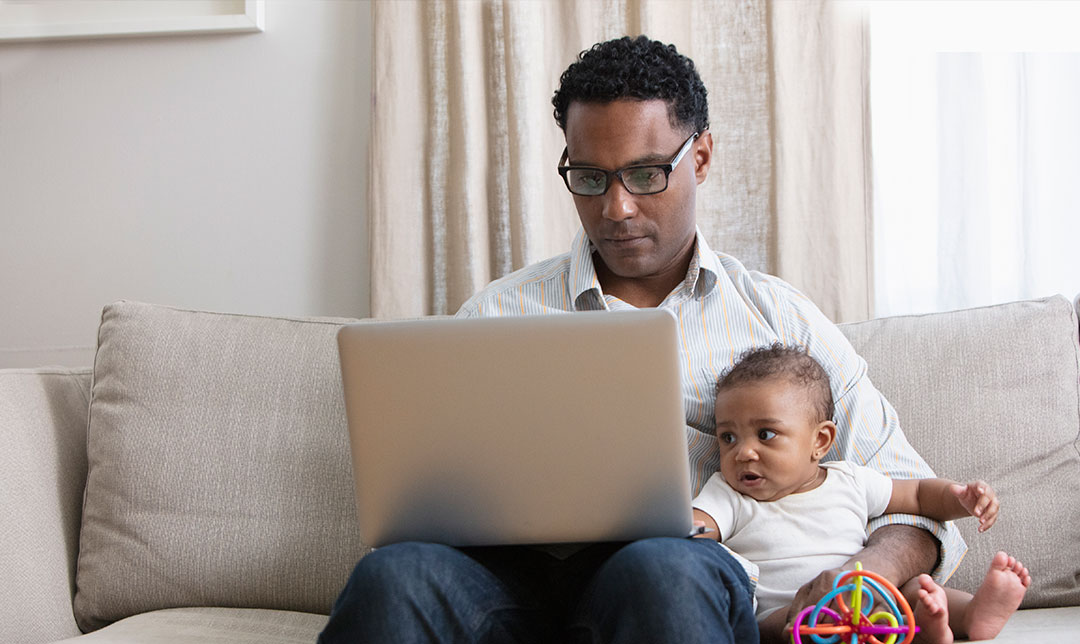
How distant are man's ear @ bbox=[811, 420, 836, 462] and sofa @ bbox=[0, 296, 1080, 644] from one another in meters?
0.25

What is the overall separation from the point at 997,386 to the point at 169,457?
140cm

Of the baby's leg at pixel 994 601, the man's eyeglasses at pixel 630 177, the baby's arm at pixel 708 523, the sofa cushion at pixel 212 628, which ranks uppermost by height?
the man's eyeglasses at pixel 630 177

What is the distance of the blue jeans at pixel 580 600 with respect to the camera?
105 cm

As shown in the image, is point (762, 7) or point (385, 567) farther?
point (762, 7)

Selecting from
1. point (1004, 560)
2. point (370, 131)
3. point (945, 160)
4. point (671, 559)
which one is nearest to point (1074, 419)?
point (1004, 560)

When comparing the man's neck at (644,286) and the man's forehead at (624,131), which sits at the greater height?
the man's forehead at (624,131)

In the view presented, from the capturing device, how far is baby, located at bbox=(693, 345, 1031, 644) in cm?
134

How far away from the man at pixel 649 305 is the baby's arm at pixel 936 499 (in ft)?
0.08

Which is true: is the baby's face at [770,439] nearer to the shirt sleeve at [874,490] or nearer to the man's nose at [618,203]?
the shirt sleeve at [874,490]

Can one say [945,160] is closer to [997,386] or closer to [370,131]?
[997,386]

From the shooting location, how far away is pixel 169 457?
5.53 feet

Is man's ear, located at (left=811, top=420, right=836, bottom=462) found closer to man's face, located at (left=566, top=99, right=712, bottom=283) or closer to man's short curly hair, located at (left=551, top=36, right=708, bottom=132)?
man's face, located at (left=566, top=99, right=712, bottom=283)

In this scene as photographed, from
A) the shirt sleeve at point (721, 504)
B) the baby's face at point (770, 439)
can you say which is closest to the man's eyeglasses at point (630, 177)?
the baby's face at point (770, 439)

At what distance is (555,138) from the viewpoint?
7.00 feet
